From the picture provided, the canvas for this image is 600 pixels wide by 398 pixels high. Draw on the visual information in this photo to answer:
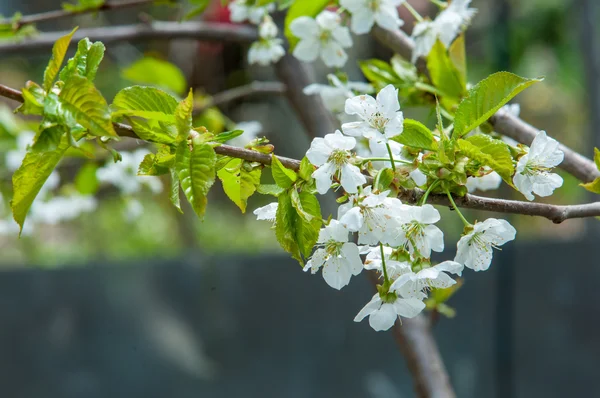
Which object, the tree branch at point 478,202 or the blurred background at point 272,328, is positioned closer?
the tree branch at point 478,202

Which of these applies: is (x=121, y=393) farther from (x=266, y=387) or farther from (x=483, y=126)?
(x=483, y=126)

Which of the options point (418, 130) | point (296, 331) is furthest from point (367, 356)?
point (418, 130)

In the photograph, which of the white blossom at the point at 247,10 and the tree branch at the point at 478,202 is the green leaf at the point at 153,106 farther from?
the white blossom at the point at 247,10

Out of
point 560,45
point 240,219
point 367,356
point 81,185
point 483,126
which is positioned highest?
point 483,126

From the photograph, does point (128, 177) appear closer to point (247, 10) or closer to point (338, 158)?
Result: point (247, 10)

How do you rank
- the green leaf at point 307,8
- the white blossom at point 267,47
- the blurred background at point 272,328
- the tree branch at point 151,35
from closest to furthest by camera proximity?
the green leaf at point 307,8 → the white blossom at point 267,47 → the tree branch at point 151,35 → the blurred background at point 272,328

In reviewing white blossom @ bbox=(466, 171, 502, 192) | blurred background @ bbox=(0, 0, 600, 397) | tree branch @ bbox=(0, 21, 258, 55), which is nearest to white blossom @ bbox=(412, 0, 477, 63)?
white blossom @ bbox=(466, 171, 502, 192)

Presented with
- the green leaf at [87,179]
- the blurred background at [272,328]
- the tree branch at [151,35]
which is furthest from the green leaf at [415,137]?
the blurred background at [272,328]
